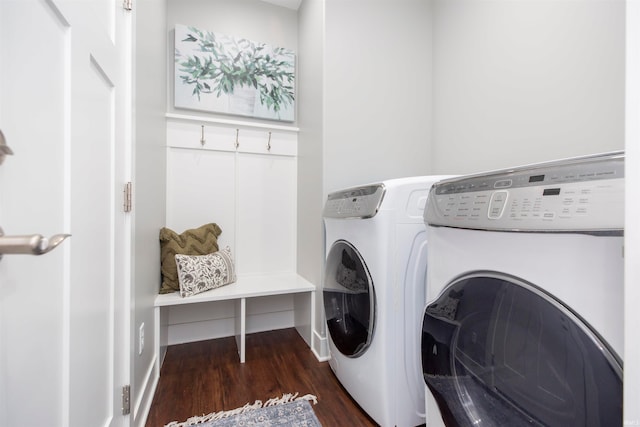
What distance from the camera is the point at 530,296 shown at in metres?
0.60

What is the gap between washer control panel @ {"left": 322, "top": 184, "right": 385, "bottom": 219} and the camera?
1199 millimetres

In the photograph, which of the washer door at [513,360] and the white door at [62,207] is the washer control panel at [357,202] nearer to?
the washer door at [513,360]

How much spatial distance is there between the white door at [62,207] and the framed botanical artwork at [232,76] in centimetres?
108

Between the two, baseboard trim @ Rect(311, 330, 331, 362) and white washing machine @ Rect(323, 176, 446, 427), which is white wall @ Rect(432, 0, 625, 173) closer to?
white washing machine @ Rect(323, 176, 446, 427)

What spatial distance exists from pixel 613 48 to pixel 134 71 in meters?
1.96

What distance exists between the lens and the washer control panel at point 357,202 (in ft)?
3.93

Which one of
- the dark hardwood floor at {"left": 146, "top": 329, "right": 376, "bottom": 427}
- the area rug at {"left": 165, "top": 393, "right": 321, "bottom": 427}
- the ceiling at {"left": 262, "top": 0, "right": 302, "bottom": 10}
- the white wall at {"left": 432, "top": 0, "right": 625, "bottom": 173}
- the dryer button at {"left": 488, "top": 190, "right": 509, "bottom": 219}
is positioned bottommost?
the dark hardwood floor at {"left": 146, "top": 329, "right": 376, "bottom": 427}

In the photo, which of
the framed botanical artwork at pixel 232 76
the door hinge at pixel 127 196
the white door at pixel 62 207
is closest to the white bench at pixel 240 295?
the white door at pixel 62 207

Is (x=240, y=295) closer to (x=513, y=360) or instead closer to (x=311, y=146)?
(x=311, y=146)

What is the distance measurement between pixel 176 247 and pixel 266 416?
1175mm

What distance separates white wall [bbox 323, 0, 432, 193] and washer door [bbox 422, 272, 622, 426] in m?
1.16

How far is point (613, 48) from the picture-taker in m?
1.07

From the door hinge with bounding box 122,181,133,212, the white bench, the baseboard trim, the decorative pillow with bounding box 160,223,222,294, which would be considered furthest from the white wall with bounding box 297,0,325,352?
the door hinge with bounding box 122,181,133,212

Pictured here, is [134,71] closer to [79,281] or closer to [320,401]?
[79,281]
